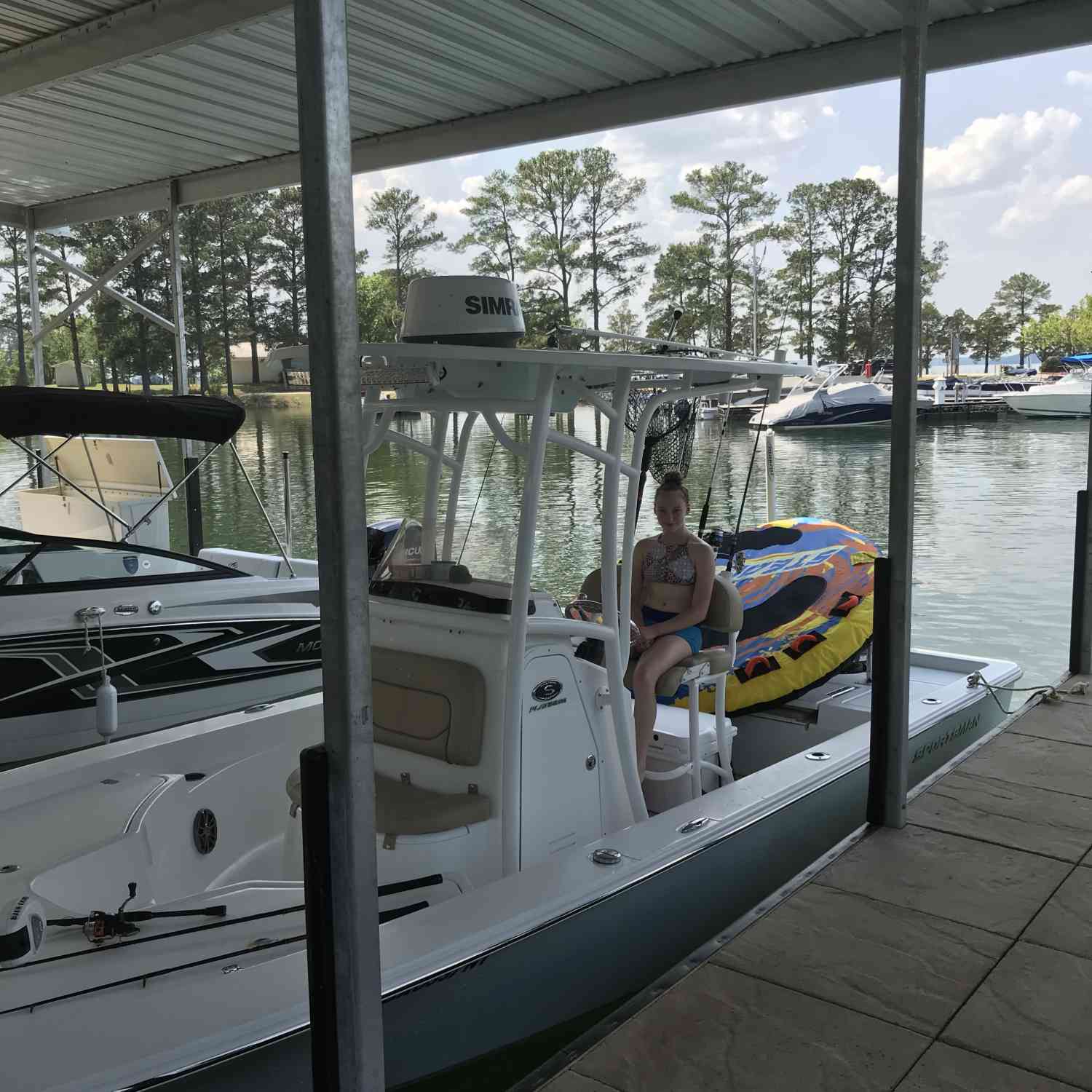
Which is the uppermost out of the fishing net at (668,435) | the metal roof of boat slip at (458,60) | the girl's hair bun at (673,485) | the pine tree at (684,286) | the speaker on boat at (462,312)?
the pine tree at (684,286)

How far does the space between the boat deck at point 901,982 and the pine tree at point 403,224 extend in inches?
1660

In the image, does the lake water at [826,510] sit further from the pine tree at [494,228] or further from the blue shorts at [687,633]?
the pine tree at [494,228]

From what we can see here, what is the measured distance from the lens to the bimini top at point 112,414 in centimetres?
527

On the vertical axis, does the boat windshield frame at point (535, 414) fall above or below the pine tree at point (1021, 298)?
below

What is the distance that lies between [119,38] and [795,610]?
4.70m

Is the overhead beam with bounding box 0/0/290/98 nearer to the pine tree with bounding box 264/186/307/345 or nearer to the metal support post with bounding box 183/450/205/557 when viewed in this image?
the metal support post with bounding box 183/450/205/557

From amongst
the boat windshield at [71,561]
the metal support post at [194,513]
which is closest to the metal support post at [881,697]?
the boat windshield at [71,561]

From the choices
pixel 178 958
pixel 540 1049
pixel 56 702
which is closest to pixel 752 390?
pixel 540 1049

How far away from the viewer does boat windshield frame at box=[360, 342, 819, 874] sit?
2990 mm

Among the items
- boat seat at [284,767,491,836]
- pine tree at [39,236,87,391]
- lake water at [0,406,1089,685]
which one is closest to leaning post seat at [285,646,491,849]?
boat seat at [284,767,491,836]

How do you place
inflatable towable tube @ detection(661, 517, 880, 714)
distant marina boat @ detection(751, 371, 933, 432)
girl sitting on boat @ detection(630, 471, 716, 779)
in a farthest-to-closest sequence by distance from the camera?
distant marina boat @ detection(751, 371, 933, 432)
inflatable towable tube @ detection(661, 517, 880, 714)
girl sitting on boat @ detection(630, 471, 716, 779)

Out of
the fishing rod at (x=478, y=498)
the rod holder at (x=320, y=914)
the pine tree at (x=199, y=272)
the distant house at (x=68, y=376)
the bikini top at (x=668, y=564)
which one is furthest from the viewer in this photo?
the pine tree at (x=199, y=272)

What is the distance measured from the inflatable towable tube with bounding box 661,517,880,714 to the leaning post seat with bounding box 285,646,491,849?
1.71 m

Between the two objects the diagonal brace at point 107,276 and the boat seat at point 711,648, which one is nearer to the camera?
the boat seat at point 711,648
